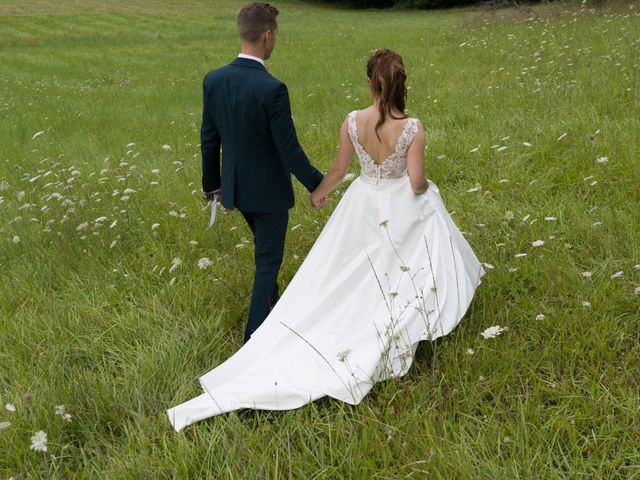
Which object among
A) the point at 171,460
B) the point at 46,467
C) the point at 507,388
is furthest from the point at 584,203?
the point at 46,467

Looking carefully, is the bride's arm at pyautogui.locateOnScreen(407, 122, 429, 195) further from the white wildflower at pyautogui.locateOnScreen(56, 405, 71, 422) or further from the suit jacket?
the white wildflower at pyautogui.locateOnScreen(56, 405, 71, 422)

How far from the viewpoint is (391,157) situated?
4098mm

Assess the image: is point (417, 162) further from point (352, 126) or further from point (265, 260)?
point (265, 260)

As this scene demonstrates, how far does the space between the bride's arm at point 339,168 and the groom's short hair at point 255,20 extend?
0.89 m

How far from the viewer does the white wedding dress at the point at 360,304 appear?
3.49 metres

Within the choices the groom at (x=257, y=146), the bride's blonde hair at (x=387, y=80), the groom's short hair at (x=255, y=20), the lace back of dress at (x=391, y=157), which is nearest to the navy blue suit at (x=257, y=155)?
the groom at (x=257, y=146)

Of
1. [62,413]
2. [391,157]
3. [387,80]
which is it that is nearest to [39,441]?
[62,413]

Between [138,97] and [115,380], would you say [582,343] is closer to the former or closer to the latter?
[115,380]

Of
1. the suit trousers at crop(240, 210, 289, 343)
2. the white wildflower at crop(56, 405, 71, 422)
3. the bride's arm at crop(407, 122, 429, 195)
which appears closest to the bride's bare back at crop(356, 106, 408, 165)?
the bride's arm at crop(407, 122, 429, 195)

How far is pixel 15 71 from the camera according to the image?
62.1ft

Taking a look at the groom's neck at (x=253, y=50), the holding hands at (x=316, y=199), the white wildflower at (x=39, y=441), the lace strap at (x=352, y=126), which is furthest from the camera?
the holding hands at (x=316, y=199)

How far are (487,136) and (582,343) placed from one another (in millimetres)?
4226

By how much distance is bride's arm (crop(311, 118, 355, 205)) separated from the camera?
4273 millimetres

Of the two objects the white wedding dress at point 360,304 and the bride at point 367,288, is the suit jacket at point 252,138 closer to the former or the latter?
the bride at point 367,288
